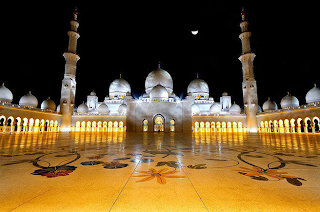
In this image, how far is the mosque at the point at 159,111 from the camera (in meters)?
20.3

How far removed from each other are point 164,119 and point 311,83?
74.4 feet

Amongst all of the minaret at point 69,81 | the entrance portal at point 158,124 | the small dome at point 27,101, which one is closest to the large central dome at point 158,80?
the entrance portal at point 158,124

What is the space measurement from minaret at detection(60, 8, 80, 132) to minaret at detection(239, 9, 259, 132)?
28.4 meters

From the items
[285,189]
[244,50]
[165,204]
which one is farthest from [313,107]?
[165,204]

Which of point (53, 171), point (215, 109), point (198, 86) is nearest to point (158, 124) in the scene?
point (215, 109)

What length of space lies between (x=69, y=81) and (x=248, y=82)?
29.5m

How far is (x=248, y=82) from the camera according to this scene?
88.5 feet

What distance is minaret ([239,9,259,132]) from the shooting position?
26.2m

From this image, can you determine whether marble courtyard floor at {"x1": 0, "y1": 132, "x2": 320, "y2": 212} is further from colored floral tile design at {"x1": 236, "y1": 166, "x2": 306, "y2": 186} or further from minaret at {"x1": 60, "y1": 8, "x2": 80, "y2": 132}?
minaret at {"x1": 60, "y1": 8, "x2": 80, "y2": 132}

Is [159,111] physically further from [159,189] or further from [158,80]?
[159,189]

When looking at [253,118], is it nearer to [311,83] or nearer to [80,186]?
[311,83]

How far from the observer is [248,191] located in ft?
5.29

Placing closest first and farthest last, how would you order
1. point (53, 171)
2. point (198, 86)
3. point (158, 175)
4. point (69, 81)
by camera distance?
point (158, 175), point (53, 171), point (69, 81), point (198, 86)

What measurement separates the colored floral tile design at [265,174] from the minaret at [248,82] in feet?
88.0
